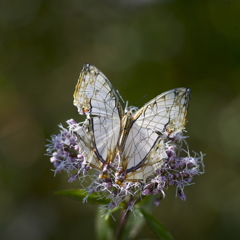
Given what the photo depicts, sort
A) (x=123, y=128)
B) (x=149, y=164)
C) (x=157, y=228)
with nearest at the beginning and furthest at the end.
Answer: (x=149, y=164) → (x=123, y=128) → (x=157, y=228)

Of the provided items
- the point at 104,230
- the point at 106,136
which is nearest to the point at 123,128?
the point at 106,136

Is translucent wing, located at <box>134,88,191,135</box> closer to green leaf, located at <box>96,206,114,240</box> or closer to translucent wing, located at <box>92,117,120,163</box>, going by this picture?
translucent wing, located at <box>92,117,120,163</box>

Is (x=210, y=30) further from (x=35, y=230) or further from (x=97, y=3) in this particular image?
(x=35, y=230)

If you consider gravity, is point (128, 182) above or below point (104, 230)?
above

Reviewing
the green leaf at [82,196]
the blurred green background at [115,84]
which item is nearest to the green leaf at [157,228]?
the green leaf at [82,196]

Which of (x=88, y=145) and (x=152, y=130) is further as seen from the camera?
(x=152, y=130)

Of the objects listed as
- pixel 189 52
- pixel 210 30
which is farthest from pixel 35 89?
pixel 210 30

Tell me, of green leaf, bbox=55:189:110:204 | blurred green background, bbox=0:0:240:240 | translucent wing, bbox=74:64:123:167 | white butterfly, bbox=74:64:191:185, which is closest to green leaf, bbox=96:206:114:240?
green leaf, bbox=55:189:110:204

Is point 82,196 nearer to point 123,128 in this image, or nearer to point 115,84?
point 123,128
